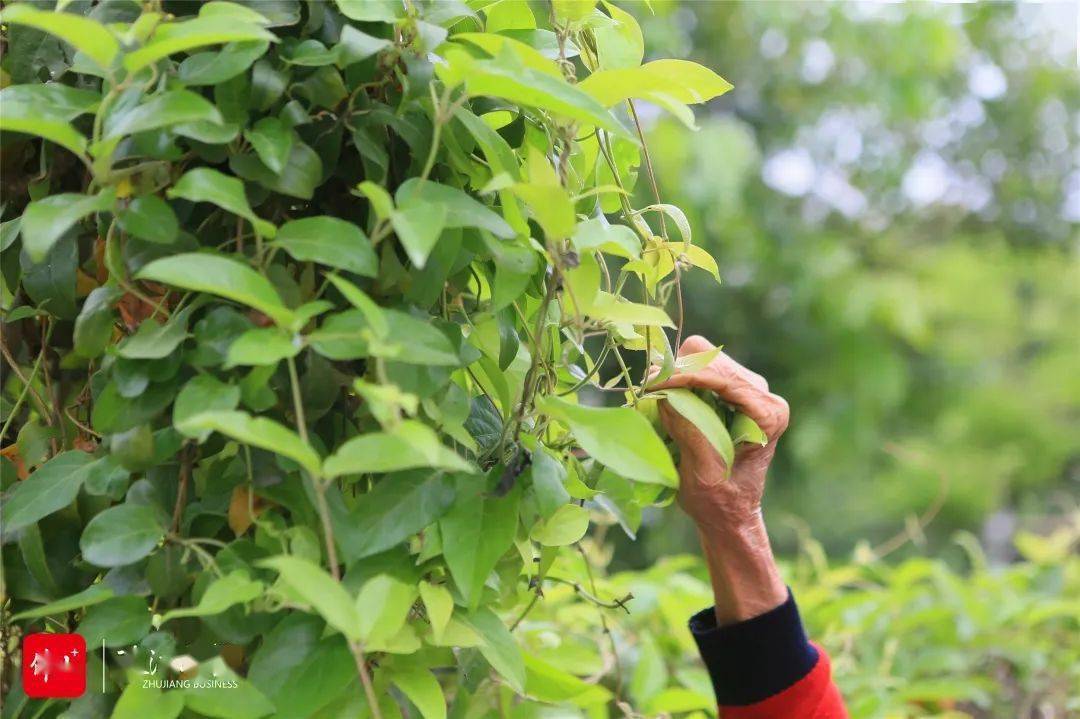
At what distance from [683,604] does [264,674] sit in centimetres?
75

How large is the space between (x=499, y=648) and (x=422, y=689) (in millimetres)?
44

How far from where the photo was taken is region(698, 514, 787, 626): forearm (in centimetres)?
79

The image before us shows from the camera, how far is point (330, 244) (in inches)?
17.2

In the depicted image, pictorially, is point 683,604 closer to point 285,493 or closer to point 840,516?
point 285,493

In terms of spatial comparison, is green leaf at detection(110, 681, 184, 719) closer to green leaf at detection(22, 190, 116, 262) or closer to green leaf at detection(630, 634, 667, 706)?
green leaf at detection(22, 190, 116, 262)

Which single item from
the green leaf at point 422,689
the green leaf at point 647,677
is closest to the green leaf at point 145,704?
the green leaf at point 422,689

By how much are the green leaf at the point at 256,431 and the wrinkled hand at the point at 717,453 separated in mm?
314

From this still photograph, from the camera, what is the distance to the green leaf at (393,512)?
46 cm

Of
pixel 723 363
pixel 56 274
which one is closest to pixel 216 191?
pixel 56 274

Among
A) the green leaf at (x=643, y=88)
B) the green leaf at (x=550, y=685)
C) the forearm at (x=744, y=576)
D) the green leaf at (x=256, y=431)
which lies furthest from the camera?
the forearm at (x=744, y=576)

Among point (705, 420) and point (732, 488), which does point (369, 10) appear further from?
point (732, 488)

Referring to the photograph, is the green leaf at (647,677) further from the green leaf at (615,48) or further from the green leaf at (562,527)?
the green leaf at (615,48)

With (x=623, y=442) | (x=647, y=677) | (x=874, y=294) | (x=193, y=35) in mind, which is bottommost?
(x=874, y=294)

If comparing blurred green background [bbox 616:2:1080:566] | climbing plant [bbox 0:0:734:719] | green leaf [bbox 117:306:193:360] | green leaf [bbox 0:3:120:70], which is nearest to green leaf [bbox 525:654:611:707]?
climbing plant [bbox 0:0:734:719]
